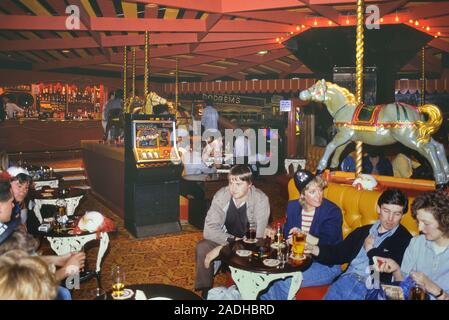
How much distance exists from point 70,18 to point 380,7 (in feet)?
15.2

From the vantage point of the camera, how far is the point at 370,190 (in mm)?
3984

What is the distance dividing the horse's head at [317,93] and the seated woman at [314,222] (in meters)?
1.10

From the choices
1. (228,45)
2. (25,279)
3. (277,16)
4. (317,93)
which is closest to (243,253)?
(25,279)

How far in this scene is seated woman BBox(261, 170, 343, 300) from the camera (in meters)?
3.34

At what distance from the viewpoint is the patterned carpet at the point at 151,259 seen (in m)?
4.64

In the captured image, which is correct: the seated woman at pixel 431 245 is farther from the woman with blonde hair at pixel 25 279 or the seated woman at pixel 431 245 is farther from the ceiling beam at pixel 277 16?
the ceiling beam at pixel 277 16

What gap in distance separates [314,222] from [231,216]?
88 cm

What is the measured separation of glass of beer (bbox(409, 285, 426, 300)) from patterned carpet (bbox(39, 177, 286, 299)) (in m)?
2.63

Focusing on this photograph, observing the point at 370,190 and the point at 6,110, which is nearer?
the point at 370,190

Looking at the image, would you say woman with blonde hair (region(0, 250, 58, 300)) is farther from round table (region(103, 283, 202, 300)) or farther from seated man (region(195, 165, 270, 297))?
seated man (region(195, 165, 270, 297))

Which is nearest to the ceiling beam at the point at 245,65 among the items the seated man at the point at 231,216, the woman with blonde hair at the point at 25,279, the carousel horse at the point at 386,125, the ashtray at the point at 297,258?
the carousel horse at the point at 386,125
